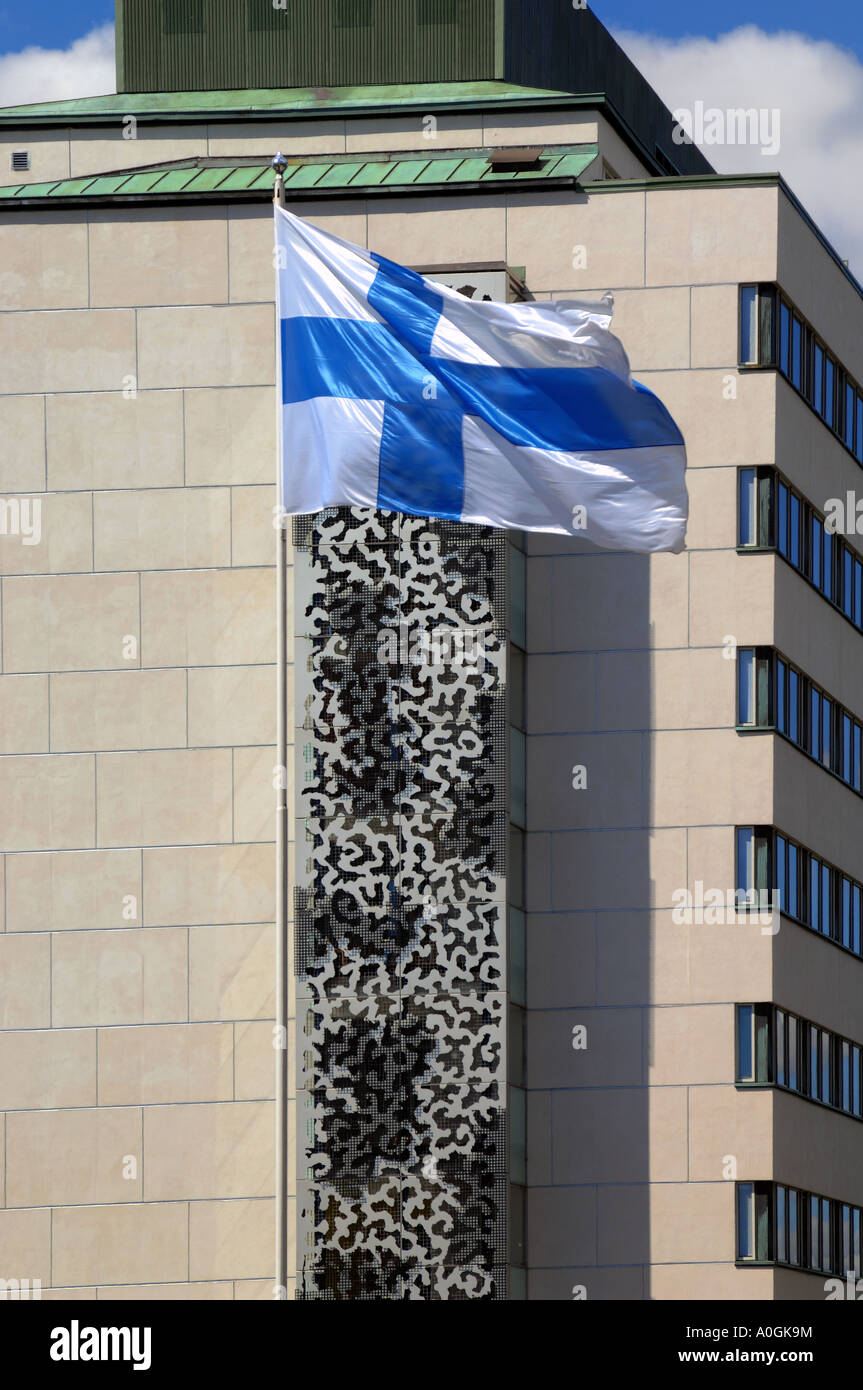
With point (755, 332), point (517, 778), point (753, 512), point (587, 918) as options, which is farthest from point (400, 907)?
point (755, 332)

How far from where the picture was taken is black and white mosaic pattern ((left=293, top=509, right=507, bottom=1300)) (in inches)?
1465

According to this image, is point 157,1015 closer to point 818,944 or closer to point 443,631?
point 443,631

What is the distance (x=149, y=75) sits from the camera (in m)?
50.1

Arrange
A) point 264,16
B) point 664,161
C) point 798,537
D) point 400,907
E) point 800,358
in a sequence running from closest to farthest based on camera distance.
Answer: point 400,907 → point 798,537 → point 800,358 → point 264,16 → point 664,161

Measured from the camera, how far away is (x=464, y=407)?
2845 centimetres

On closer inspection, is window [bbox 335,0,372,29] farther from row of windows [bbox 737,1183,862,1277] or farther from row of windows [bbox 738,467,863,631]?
row of windows [bbox 737,1183,862,1277]

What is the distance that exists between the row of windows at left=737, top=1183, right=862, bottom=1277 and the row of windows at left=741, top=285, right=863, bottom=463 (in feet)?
41.6

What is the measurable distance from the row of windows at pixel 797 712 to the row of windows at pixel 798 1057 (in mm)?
4395

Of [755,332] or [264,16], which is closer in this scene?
[755,332]

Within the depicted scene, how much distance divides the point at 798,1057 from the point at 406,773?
832 cm

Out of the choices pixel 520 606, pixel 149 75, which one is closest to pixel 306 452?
pixel 520 606

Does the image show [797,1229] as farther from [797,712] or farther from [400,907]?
[400,907]

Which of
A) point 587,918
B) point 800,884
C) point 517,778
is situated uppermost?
point 517,778

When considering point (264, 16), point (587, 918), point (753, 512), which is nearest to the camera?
point (587, 918)
